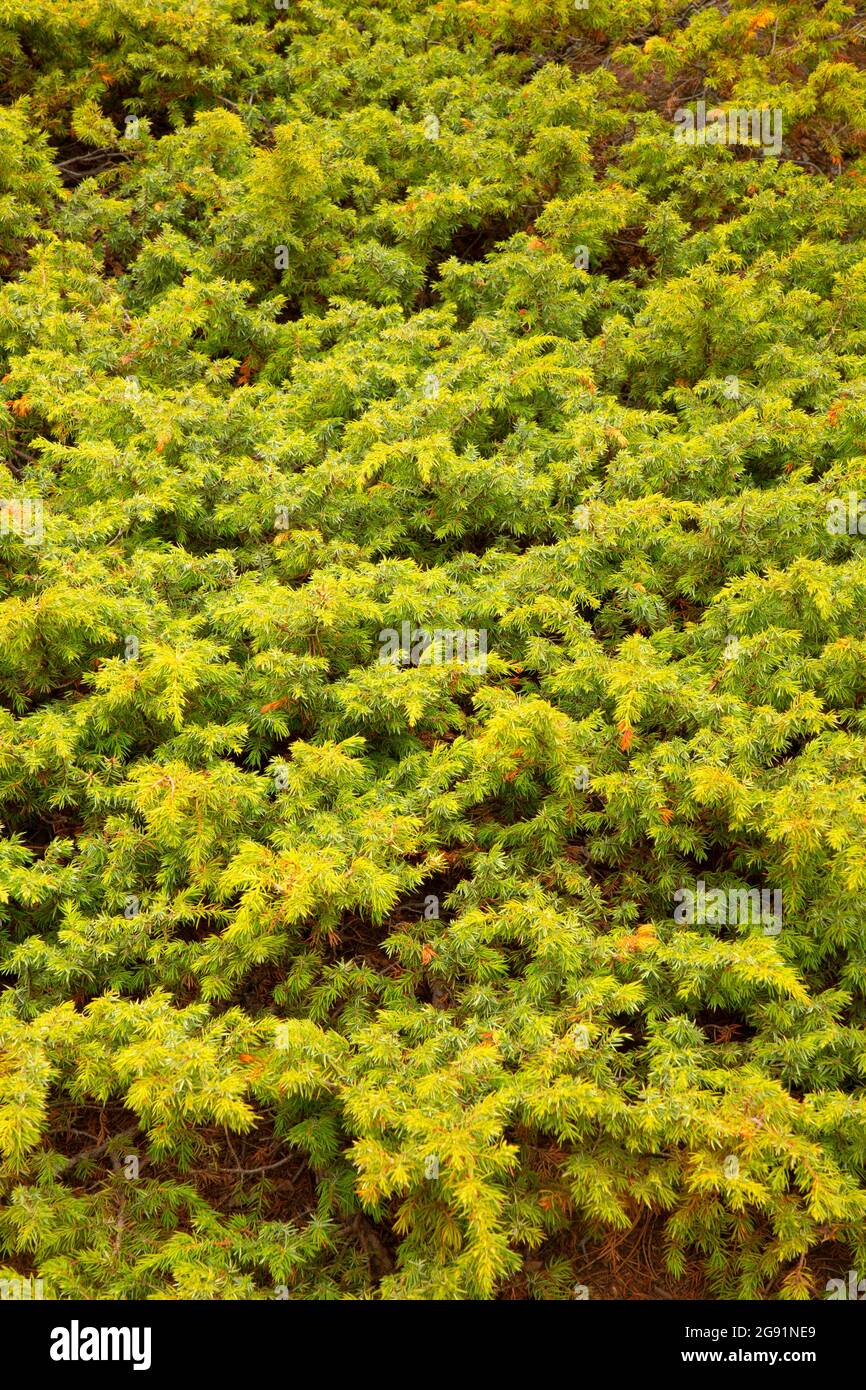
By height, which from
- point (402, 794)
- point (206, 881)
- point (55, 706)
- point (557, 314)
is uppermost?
point (557, 314)

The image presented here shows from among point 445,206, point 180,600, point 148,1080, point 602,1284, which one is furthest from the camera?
point 445,206

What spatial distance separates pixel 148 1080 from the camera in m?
2.37

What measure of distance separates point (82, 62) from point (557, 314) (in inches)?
158

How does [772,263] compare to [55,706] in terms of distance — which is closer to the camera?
[55,706]

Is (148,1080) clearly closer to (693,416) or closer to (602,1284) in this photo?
(602,1284)

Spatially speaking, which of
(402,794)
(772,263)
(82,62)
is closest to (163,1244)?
(402,794)

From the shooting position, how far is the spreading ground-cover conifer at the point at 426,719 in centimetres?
247

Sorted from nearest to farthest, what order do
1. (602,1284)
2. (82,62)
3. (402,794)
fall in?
(602,1284) → (402,794) → (82,62)

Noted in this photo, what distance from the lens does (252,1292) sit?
2379 millimetres

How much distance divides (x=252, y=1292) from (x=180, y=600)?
2.54 meters

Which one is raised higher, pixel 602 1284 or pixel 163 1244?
pixel 163 1244

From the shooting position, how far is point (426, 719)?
3.46 meters

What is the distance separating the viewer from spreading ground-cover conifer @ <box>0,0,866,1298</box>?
8.11 ft

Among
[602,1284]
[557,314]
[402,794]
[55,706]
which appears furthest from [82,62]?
[602,1284]
